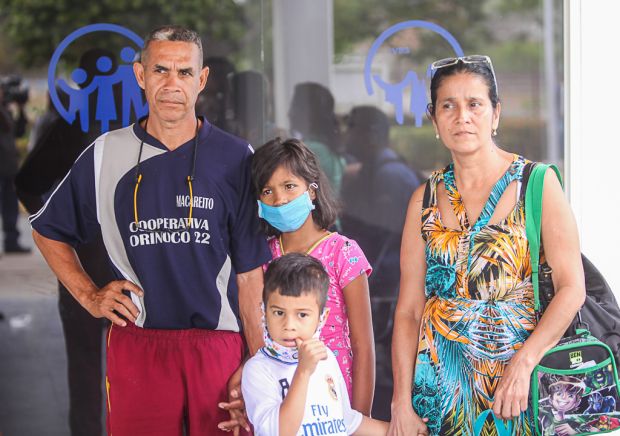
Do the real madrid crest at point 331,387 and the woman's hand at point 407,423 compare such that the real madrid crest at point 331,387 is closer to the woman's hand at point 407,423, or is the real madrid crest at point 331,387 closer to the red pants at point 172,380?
the woman's hand at point 407,423

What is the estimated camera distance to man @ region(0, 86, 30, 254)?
4.29 meters

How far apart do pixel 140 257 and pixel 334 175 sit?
1688 millimetres

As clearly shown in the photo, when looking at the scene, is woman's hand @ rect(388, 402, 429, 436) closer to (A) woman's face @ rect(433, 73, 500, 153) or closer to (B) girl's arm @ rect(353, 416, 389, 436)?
(B) girl's arm @ rect(353, 416, 389, 436)

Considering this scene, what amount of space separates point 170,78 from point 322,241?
2.57ft

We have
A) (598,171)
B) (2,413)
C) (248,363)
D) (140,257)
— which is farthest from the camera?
(2,413)

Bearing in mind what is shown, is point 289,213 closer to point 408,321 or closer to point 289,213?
point 289,213

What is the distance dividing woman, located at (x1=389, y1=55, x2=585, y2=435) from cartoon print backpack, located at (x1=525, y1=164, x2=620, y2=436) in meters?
0.03

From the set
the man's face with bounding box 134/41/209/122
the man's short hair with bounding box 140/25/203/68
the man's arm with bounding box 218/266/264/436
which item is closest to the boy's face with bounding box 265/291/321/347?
the man's arm with bounding box 218/266/264/436

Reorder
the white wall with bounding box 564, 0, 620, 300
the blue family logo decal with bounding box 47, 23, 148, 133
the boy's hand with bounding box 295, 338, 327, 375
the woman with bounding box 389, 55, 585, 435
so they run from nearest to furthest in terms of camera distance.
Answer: the boy's hand with bounding box 295, 338, 327, 375, the woman with bounding box 389, 55, 585, 435, the white wall with bounding box 564, 0, 620, 300, the blue family logo decal with bounding box 47, 23, 148, 133

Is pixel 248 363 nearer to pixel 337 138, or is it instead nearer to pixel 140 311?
pixel 140 311

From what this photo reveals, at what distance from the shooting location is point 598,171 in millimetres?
4086

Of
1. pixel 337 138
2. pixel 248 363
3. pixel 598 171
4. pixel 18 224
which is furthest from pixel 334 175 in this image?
pixel 248 363

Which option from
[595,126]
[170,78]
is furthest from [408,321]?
[595,126]

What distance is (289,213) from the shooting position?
120 inches
